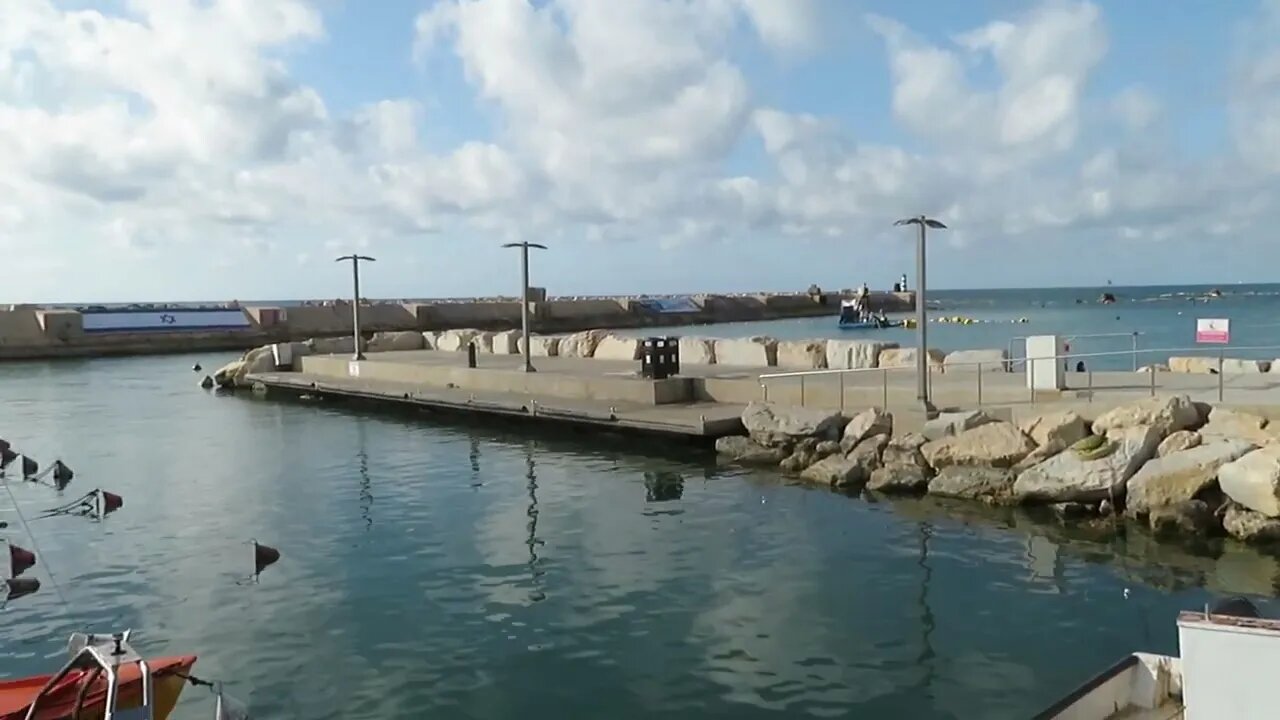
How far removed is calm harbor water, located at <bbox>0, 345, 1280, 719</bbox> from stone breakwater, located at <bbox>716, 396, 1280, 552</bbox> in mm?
646

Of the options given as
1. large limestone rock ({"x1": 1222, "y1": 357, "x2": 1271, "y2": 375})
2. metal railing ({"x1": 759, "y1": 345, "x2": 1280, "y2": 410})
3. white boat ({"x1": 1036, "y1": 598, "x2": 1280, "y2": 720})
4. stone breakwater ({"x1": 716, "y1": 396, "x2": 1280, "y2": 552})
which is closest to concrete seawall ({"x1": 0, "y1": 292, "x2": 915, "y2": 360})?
metal railing ({"x1": 759, "y1": 345, "x2": 1280, "y2": 410})

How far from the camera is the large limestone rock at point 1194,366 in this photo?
23609mm

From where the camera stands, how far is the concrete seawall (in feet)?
209

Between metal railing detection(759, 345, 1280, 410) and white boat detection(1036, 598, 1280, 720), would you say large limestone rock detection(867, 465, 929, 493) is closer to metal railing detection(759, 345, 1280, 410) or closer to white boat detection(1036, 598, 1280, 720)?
metal railing detection(759, 345, 1280, 410)

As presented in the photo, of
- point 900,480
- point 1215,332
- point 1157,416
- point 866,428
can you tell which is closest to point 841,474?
point 900,480

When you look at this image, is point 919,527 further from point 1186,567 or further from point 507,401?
point 507,401

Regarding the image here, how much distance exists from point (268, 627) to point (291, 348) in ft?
103

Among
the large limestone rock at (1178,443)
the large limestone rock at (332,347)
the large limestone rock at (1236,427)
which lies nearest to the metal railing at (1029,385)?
the large limestone rock at (1236,427)

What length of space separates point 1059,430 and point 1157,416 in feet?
4.76

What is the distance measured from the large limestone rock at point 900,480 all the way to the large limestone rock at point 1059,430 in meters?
1.83

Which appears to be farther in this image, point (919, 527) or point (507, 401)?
point (507, 401)

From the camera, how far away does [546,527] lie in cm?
1586

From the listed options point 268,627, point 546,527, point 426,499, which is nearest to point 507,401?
point 426,499

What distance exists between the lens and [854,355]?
93.6 ft
